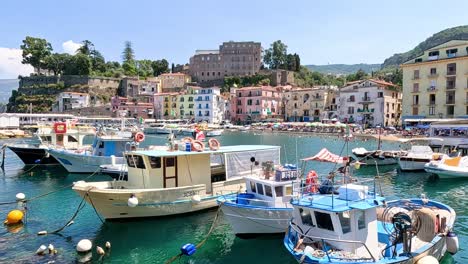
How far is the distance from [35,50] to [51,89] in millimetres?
12570

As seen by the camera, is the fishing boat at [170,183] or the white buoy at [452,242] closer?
the white buoy at [452,242]

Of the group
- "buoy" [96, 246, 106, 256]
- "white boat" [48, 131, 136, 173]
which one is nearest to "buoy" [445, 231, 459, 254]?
"buoy" [96, 246, 106, 256]

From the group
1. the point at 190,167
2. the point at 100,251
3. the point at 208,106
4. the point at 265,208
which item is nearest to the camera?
the point at 100,251

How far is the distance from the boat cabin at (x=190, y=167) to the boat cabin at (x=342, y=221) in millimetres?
6520

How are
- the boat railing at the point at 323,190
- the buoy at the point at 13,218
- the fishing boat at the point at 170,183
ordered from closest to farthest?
the boat railing at the point at 323,190 < the fishing boat at the point at 170,183 < the buoy at the point at 13,218

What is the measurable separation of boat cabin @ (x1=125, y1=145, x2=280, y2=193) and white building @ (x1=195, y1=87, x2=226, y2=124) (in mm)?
82848

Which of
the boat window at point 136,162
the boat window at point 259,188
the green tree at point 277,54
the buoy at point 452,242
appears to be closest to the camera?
the buoy at point 452,242

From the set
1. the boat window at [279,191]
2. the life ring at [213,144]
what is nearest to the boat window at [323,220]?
the boat window at [279,191]

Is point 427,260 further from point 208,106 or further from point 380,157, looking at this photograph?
point 208,106

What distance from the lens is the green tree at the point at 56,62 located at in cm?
11725

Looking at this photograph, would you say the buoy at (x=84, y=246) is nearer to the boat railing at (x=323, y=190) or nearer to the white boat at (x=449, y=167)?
the boat railing at (x=323, y=190)

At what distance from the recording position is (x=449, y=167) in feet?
96.8

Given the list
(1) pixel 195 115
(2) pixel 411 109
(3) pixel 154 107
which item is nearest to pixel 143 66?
(3) pixel 154 107

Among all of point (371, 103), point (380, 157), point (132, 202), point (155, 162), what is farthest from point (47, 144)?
point (371, 103)
